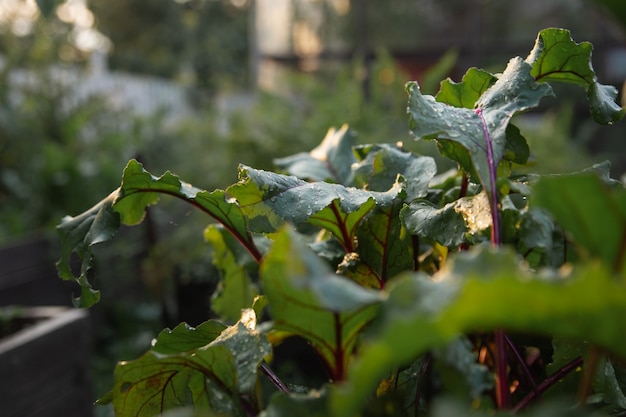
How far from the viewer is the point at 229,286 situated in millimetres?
1075

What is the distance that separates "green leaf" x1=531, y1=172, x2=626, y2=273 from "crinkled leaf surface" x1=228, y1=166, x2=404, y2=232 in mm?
283

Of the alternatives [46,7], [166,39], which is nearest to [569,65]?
[46,7]

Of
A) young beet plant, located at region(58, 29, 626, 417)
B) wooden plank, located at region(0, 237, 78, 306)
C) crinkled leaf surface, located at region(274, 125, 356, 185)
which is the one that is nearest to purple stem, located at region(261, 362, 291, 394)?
young beet plant, located at region(58, 29, 626, 417)

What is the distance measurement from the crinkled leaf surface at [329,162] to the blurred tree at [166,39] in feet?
70.9

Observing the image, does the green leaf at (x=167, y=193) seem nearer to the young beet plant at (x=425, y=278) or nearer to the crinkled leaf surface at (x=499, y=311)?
the young beet plant at (x=425, y=278)

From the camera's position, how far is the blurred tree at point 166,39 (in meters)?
22.5

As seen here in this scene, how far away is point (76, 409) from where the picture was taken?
192cm

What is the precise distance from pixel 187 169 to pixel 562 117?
4.66m

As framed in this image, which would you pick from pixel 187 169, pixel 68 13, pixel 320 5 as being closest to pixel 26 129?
pixel 187 169

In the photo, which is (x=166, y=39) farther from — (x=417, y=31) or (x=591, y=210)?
(x=591, y=210)

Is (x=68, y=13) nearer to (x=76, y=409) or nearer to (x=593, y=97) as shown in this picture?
(x=76, y=409)

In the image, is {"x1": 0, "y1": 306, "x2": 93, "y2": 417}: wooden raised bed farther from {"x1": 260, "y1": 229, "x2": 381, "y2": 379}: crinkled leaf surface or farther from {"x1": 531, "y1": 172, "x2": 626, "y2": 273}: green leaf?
{"x1": 531, "y1": 172, "x2": 626, "y2": 273}: green leaf

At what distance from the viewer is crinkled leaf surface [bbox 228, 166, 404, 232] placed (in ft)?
2.12

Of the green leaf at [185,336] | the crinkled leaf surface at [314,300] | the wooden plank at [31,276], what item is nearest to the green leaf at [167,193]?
the green leaf at [185,336]
